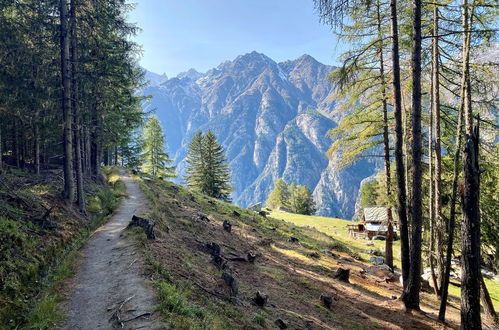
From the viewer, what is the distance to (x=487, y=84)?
36.6ft

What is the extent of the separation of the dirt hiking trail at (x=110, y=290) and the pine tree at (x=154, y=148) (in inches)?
1464

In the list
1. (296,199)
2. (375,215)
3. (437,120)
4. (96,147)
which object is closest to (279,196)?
(296,199)

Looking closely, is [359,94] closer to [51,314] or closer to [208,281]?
[208,281]

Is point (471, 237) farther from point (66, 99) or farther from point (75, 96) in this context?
point (75, 96)

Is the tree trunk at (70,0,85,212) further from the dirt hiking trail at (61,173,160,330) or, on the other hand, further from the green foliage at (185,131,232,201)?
the green foliage at (185,131,232,201)

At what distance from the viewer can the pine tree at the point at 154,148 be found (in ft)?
155

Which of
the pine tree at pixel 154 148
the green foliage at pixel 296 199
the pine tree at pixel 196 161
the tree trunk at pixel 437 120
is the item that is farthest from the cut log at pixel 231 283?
the green foliage at pixel 296 199

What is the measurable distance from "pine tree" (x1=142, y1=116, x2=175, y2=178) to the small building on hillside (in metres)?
31.6

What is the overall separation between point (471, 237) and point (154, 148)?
46145mm

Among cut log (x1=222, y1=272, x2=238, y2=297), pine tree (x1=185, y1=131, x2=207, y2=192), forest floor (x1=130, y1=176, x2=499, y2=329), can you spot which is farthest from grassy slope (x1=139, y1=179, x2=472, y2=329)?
pine tree (x1=185, y1=131, x2=207, y2=192)

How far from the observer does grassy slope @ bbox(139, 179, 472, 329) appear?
22.7 ft

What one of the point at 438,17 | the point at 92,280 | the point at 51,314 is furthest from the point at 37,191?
the point at 438,17

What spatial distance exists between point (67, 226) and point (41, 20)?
9.57 meters

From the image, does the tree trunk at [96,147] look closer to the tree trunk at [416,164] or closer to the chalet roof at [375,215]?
the tree trunk at [416,164]
